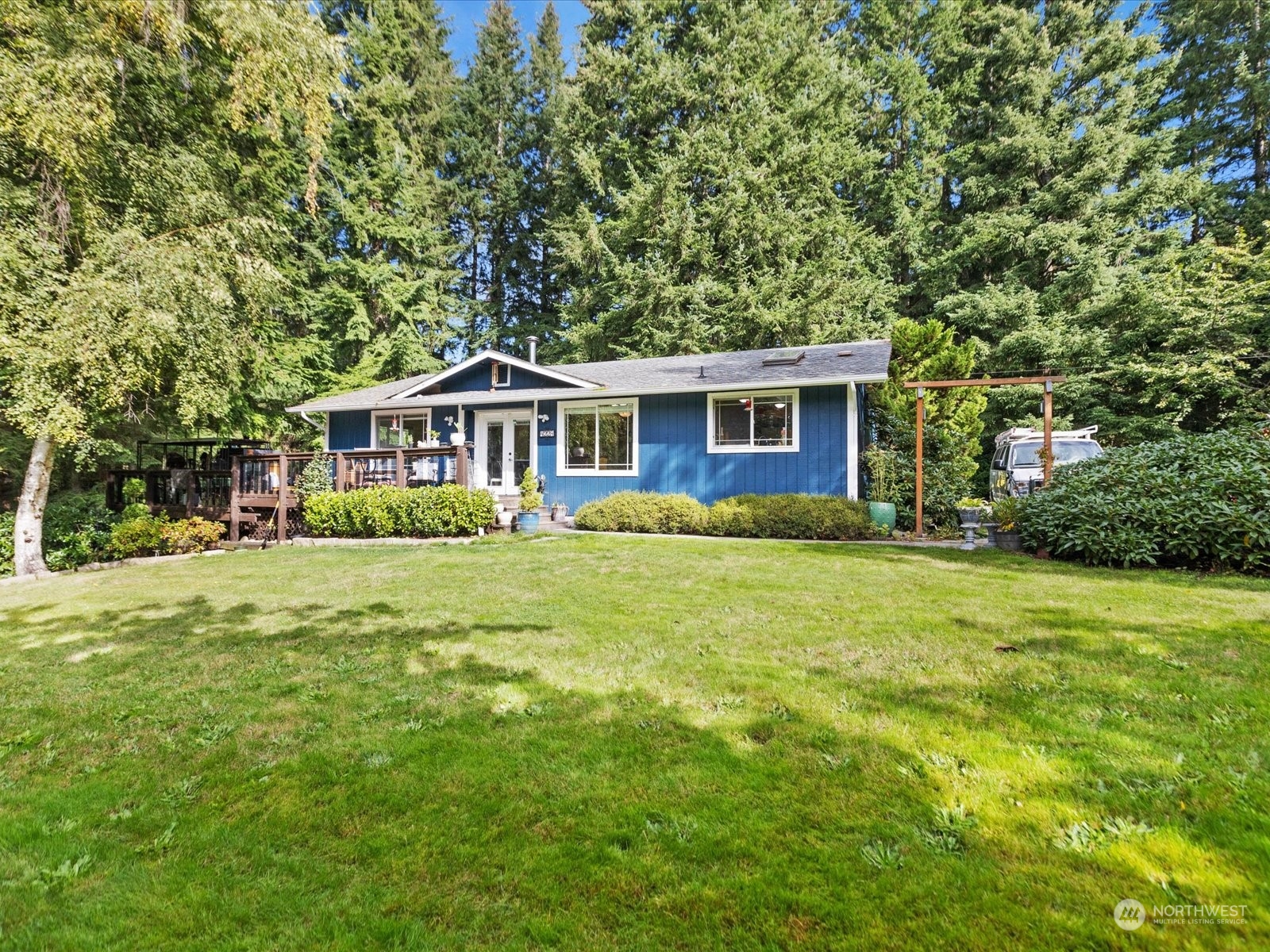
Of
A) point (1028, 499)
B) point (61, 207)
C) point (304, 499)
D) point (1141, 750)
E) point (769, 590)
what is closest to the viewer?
point (1141, 750)

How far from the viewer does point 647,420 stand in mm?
12766

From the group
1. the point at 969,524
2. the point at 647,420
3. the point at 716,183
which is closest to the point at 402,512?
the point at 647,420

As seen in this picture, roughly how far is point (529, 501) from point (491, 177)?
2105cm

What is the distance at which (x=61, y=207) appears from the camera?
8.95 m

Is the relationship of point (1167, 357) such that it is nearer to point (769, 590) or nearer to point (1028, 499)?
point (1028, 499)

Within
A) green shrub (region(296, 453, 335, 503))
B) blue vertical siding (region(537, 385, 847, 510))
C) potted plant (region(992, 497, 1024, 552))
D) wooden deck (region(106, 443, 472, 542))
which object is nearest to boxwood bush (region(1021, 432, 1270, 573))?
potted plant (region(992, 497, 1024, 552))

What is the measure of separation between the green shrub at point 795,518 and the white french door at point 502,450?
547 cm

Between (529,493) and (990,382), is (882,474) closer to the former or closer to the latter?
(990,382)

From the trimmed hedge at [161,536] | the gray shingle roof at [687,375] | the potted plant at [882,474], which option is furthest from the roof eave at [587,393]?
the trimmed hedge at [161,536]

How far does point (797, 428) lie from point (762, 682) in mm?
9000

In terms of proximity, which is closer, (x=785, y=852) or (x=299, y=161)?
(x=785, y=852)

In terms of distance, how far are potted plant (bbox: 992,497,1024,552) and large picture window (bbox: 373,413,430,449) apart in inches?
503

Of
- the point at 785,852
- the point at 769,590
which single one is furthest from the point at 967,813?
the point at 769,590

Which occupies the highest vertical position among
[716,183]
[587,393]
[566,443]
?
[716,183]
